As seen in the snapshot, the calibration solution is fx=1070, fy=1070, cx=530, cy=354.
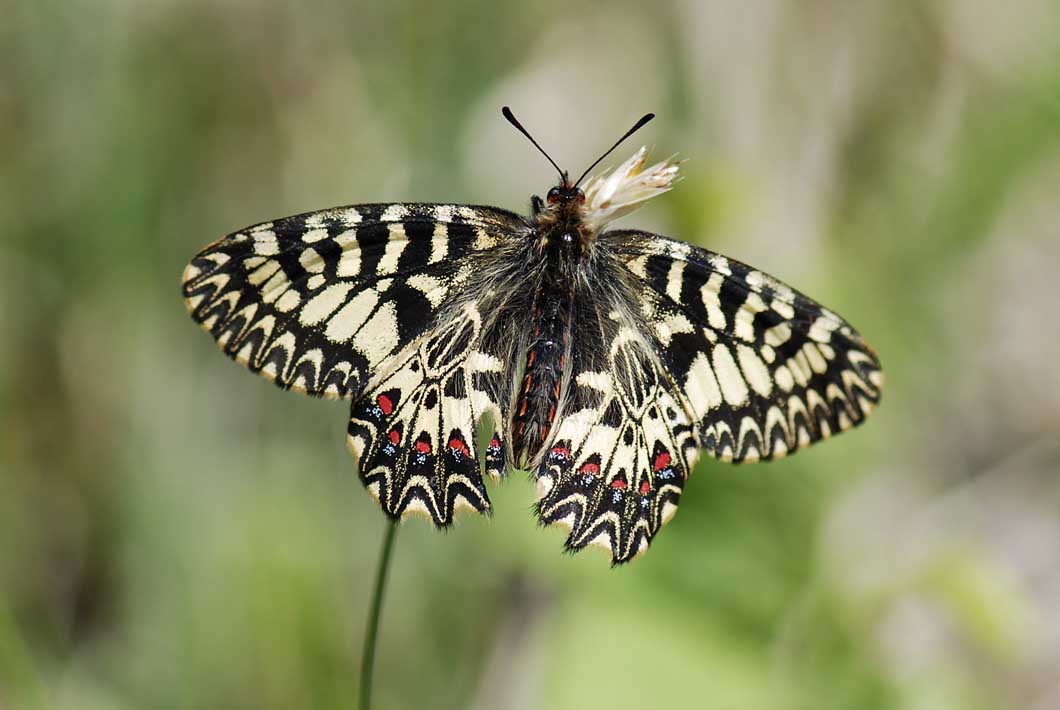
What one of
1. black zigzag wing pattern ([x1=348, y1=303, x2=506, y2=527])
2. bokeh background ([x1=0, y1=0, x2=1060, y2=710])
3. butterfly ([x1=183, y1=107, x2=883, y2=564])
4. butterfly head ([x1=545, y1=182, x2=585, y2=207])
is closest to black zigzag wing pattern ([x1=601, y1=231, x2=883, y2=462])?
butterfly ([x1=183, y1=107, x2=883, y2=564])

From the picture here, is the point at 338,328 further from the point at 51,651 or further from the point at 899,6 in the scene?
the point at 899,6

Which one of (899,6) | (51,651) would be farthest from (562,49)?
(51,651)

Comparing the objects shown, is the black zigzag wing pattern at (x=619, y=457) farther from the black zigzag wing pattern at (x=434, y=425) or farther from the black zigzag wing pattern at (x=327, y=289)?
the black zigzag wing pattern at (x=327, y=289)

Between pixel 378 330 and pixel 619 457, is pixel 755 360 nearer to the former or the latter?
pixel 619 457

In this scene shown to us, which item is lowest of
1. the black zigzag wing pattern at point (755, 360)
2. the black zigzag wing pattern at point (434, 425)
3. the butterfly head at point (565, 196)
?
the black zigzag wing pattern at point (434, 425)

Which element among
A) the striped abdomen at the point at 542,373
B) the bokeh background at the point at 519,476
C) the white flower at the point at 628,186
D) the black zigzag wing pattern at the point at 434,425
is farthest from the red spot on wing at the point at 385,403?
the bokeh background at the point at 519,476

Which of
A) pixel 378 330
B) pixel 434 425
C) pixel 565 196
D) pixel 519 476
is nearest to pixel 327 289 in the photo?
pixel 378 330

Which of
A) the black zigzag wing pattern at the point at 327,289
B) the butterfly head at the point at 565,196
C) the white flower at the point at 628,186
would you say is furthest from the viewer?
the butterfly head at the point at 565,196
